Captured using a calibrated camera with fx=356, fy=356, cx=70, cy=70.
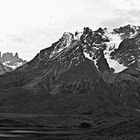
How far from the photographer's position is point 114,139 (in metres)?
165

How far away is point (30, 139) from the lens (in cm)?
16962

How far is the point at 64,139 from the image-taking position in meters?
169

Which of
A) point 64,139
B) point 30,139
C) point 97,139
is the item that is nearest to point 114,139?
point 97,139

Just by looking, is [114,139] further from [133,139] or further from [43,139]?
[43,139]

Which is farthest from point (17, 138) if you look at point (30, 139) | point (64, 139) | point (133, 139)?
point (133, 139)

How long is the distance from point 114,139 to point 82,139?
48.7 ft

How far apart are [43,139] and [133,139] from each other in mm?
42073

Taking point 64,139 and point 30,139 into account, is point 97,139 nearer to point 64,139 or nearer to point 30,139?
point 64,139

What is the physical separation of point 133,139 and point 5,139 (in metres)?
59.6

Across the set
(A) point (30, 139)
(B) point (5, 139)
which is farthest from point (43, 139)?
(B) point (5, 139)

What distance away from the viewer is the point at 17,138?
173500mm

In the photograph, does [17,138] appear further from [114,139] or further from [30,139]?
[114,139]

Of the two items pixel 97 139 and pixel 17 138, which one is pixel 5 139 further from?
pixel 97 139

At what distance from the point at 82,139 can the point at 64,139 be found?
28.9 feet
